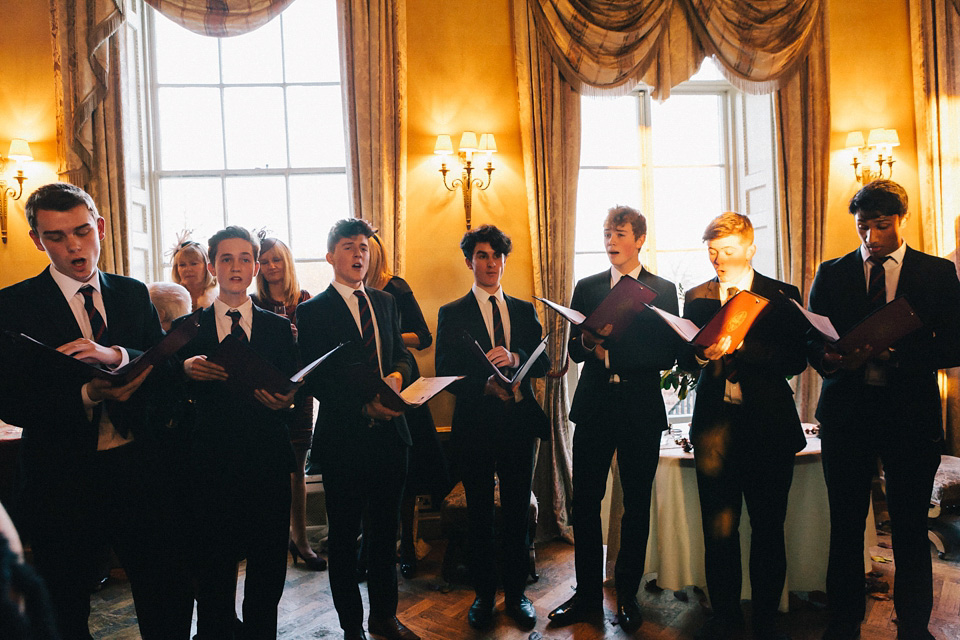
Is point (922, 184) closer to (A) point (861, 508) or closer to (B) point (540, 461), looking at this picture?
(A) point (861, 508)

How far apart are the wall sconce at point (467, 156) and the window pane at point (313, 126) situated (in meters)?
0.79

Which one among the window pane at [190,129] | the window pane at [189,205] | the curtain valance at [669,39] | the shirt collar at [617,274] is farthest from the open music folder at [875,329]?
the window pane at [190,129]

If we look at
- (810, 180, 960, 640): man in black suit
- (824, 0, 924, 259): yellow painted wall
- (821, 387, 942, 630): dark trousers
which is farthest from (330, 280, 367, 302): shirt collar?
(824, 0, 924, 259): yellow painted wall

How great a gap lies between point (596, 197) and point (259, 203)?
7.92 ft

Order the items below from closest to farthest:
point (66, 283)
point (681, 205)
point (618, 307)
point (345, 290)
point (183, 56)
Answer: point (66, 283)
point (618, 307)
point (345, 290)
point (183, 56)
point (681, 205)

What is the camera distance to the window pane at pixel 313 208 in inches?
155

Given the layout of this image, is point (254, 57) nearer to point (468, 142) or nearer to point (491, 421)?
point (468, 142)

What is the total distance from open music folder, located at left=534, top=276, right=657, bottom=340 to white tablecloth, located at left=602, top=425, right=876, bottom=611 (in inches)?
33.0

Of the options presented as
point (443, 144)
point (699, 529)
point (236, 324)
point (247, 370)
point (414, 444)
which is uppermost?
point (443, 144)

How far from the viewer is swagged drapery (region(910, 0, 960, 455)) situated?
Answer: 3996 millimetres

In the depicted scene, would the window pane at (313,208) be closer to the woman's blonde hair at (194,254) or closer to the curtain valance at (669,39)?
the woman's blonde hair at (194,254)

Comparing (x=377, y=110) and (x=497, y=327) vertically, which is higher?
(x=377, y=110)

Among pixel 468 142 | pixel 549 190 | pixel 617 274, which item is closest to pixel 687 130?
pixel 549 190

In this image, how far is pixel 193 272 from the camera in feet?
9.66
